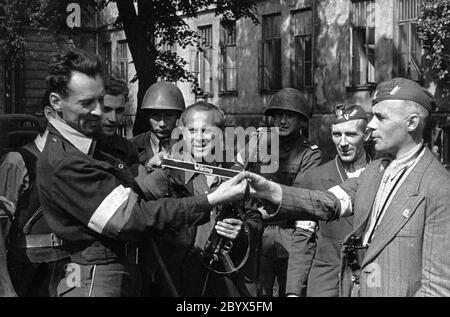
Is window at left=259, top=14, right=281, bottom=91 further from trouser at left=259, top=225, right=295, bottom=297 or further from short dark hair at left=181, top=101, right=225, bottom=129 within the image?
short dark hair at left=181, top=101, right=225, bottom=129

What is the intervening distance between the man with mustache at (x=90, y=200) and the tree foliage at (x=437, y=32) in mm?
12169

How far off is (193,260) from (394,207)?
145 cm

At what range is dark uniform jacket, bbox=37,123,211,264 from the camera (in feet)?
12.1

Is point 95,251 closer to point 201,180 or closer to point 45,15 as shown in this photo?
point 201,180

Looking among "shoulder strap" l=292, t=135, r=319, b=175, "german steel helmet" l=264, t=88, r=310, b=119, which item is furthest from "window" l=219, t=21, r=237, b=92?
"shoulder strap" l=292, t=135, r=319, b=175

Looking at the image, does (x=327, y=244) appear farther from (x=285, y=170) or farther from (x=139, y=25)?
(x=139, y=25)

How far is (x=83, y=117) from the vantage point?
13.0 ft

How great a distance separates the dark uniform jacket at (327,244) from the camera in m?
5.29

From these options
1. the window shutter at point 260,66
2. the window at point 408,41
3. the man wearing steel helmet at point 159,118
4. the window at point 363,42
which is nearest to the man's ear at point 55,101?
the man wearing steel helmet at point 159,118

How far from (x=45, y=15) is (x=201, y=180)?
12.9 metres

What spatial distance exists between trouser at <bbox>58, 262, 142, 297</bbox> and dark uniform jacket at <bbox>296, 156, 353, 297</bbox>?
1.81 metres

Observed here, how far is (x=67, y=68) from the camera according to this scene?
13.1 feet

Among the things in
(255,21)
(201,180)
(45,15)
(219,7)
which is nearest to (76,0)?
(45,15)

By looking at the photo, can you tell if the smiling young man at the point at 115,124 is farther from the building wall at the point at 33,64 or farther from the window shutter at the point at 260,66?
the window shutter at the point at 260,66
